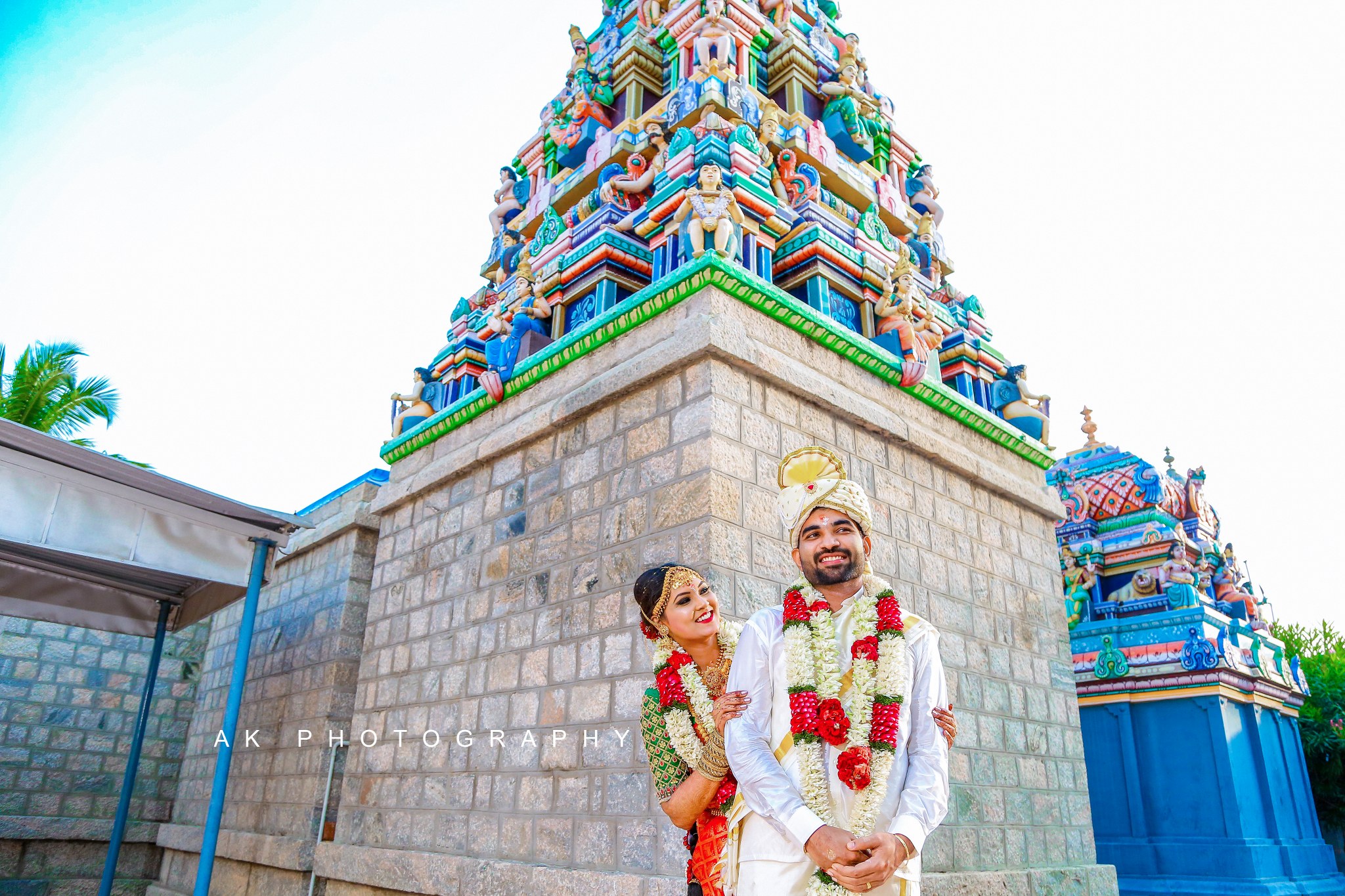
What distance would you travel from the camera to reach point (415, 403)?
22.8 ft

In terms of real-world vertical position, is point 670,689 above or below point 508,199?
below

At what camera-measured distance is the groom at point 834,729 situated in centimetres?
211

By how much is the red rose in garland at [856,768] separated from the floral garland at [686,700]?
0.47 metres

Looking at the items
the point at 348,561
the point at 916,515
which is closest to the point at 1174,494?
the point at 916,515

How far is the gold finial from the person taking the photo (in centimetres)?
1188

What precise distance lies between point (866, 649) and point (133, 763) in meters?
7.05

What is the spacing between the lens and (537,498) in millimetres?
5172

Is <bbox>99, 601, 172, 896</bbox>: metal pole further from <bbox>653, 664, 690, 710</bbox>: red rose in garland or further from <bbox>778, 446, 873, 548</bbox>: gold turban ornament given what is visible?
<bbox>778, 446, 873, 548</bbox>: gold turban ornament

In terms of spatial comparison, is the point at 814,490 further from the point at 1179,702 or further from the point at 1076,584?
the point at 1076,584

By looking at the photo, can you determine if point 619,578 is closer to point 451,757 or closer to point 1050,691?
point 451,757

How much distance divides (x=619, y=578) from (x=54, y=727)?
24.8ft

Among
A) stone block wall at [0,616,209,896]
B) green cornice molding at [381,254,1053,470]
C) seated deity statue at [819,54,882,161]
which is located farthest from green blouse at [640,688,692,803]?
stone block wall at [0,616,209,896]

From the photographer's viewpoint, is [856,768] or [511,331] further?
[511,331]

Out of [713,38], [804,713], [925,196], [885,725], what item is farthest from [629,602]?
[925,196]
